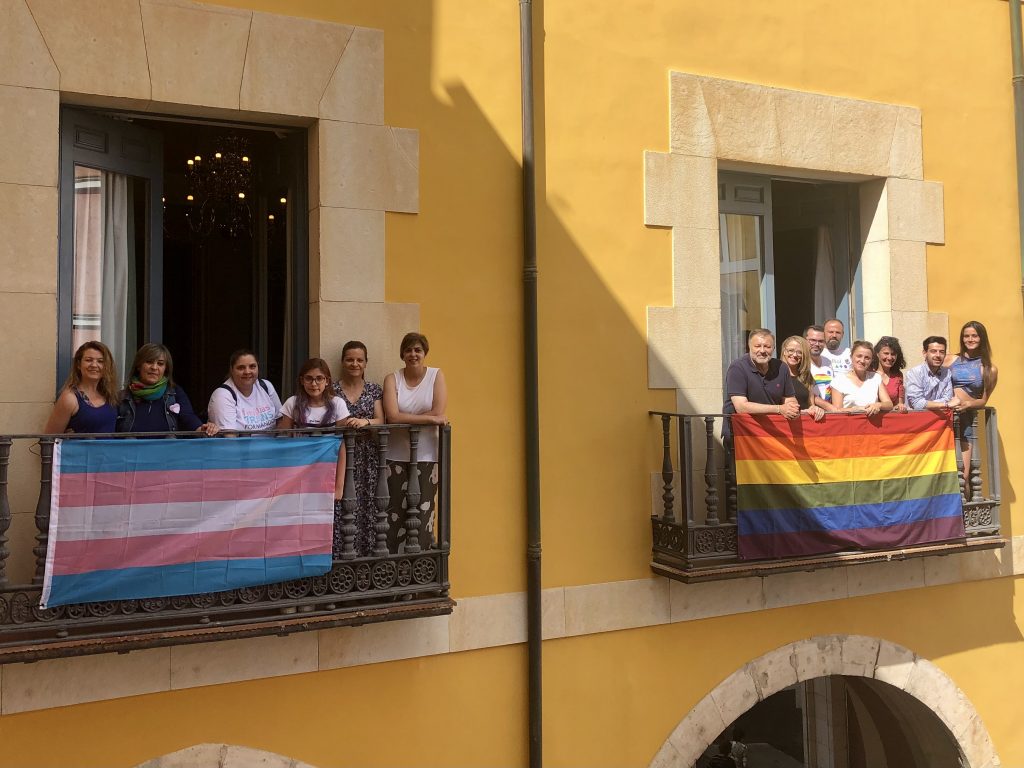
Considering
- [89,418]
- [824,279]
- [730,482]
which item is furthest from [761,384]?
[89,418]

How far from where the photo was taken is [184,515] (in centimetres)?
455

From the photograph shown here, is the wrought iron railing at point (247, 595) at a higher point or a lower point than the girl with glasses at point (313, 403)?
lower

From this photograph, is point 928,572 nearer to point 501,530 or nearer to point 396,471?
point 501,530

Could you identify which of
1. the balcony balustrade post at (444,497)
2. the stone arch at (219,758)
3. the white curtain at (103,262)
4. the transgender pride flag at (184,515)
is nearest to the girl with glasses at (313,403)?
the transgender pride flag at (184,515)

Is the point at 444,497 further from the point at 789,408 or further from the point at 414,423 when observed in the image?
the point at 789,408

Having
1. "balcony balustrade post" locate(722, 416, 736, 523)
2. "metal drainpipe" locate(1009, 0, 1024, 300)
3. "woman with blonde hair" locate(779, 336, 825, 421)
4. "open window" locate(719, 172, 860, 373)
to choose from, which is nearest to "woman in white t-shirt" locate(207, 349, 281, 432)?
"balcony balustrade post" locate(722, 416, 736, 523)

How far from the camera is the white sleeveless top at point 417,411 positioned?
17.2 ft

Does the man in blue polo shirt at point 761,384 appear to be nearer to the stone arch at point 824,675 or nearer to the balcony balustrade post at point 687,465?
the balcony balustrade post at point 687,465

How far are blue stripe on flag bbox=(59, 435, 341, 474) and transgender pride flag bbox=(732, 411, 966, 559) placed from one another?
9.18 ft

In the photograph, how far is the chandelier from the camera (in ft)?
24.2

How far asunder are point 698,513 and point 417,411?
226 centimetres

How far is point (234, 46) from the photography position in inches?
206

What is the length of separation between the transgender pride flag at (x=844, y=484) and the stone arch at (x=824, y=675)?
943 mm

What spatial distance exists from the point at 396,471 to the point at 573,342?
1557 millimetres
